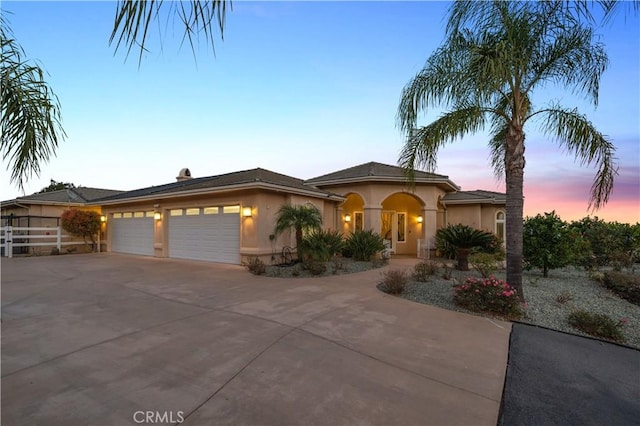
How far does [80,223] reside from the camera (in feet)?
56.5

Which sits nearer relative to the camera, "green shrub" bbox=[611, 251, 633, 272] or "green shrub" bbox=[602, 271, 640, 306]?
"green shrub" bbox=[602, 271, 640, 306]

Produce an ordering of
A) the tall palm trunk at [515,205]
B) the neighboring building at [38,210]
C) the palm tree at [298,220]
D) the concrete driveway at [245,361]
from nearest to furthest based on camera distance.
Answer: the concrete driveway at [245,361] → the tall palm trunk at [515,205] → the palm tree at [298,220] → the neighboring building at [38,210]

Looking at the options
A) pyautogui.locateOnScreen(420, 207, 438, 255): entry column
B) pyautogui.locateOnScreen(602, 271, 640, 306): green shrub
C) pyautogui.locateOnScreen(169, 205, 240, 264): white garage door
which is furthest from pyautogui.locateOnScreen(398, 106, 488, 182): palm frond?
pyautogui.locateOnScreen(420, 207, 438, 255): entry column

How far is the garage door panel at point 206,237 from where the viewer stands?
1185 cm

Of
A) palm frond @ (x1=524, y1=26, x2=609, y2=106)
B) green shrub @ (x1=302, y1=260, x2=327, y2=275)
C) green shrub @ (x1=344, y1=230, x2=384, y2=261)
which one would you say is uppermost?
palm frond @ (x1=524, y1=26, x2=609, y2=106)

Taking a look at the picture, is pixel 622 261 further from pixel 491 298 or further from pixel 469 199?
pixel 491 298

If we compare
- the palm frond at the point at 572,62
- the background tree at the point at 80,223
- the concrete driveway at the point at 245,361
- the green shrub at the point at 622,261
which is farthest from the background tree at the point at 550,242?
the background tree at the point at 80,223

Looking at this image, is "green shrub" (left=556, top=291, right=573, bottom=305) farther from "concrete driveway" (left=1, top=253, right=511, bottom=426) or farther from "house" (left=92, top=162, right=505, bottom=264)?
"house" (left=92, top=162, right=505, bottom=264)

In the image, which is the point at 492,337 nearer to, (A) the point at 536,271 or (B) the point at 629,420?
(B) the point at 629,420

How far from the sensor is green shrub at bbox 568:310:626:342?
471 cm

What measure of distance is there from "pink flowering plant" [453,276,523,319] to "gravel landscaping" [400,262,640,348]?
0.17 m

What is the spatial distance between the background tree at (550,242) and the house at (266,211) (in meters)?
4.28
